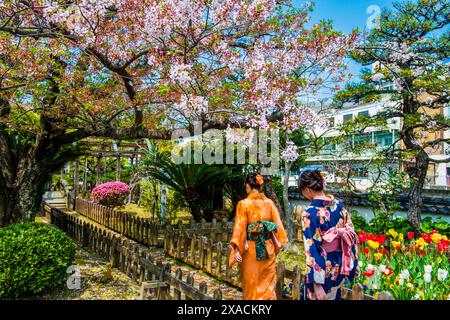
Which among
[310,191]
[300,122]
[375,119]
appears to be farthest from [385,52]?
[310,191]

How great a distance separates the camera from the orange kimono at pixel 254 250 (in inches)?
154

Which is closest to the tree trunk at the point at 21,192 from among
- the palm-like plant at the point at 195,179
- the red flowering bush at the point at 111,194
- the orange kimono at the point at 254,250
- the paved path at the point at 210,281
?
the paved path at the point at 210,281

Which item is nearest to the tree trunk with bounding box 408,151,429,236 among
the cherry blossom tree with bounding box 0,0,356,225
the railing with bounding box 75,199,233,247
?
the cherry blossom tree with bounding box 0,0,356,225

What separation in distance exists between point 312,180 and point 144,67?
4498 millimetres

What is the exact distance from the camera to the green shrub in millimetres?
4504

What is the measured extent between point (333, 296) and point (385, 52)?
5.83 m

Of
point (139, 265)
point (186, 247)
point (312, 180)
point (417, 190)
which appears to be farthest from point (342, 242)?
point (417, 190)

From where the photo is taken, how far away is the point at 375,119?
734 centimetres

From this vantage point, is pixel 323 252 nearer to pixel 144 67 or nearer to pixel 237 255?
pixel 237 255

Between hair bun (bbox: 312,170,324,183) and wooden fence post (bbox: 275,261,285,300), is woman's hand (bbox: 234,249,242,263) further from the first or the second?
hair bun (bbox: 312,170,324,183)

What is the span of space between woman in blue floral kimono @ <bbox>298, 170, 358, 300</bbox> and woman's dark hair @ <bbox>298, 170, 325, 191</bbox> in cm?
11

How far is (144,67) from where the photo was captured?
22.2 feet

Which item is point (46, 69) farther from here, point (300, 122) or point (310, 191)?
point (310, 191)

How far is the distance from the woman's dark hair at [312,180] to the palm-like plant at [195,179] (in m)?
6.24
